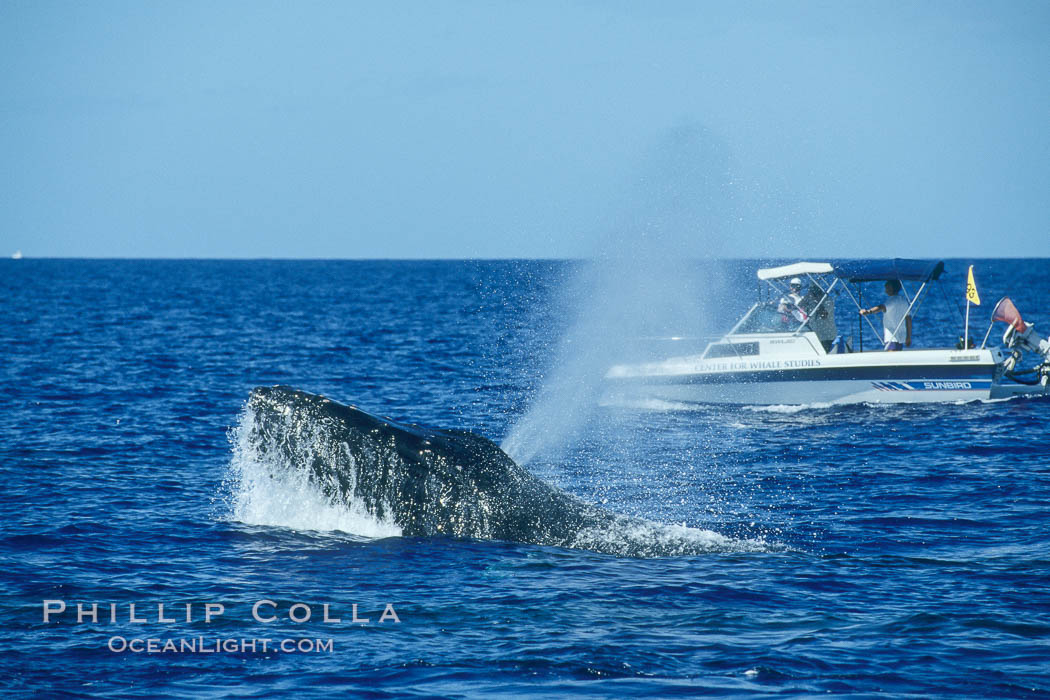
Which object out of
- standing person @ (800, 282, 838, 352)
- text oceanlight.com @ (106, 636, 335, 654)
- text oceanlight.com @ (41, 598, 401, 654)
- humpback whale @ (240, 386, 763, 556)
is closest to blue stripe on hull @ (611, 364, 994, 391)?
standing person @ (800, 282, 838, 352)

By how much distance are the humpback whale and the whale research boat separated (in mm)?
14084

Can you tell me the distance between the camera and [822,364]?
25.5 metres

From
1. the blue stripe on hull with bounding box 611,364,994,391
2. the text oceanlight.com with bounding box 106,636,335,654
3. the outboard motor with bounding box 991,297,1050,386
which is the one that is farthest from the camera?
the outboard motor with bounding box 991,297,1050,386

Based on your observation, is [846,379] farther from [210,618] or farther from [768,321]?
[210,618]

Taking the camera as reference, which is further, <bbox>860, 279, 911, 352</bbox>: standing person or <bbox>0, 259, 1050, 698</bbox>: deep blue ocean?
<bbox>860, 279, 911, 352</bbox>: standing person

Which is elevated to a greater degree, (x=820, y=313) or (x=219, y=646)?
(x=820, y=313)

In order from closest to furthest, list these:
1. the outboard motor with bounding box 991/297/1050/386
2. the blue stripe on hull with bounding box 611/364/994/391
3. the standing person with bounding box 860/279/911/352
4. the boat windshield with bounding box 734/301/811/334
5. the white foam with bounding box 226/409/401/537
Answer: the white foam with bounding box 226/409/401/537, the blue stripe on hull with bounding box 611/364/994/391, the standing person with bounding box 860/279/911/352, the outboard motor with bounding box 991/297/1050/386, the boat windshield with bounding box 734/301/811/334

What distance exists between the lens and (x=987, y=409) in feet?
79.7

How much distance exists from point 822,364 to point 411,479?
613 inches

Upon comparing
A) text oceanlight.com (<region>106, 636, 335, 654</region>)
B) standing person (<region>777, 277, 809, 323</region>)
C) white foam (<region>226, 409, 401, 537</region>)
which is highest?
standing person (<region>777, 277, 809, 323</region>)

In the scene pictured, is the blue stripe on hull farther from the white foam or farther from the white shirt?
the white foam

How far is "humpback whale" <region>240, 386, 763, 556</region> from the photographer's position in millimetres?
12031

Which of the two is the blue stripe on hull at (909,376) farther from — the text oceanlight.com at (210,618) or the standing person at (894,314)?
the text oceanlight.com at (210,618)

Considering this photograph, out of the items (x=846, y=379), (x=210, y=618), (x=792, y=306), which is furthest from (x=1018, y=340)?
(x=210, y=618)
